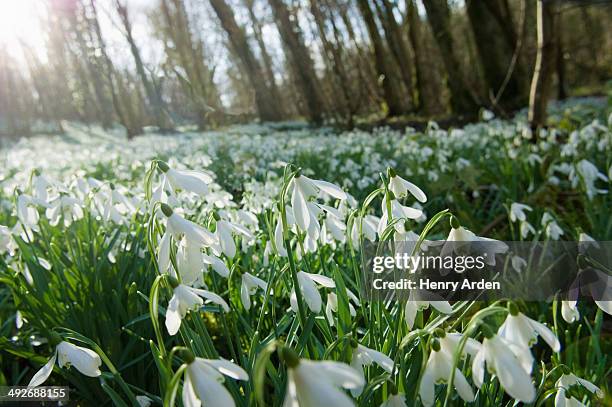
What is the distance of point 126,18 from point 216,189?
375 inches

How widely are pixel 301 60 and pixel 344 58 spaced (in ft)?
21.3

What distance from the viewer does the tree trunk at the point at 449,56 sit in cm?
955

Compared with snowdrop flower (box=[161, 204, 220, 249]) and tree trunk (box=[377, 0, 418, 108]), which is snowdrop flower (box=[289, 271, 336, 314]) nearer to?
snowdrop flower (box=[161, 204, 220, 249])

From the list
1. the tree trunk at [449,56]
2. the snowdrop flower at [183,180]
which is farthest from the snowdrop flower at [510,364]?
the tree trunk at [449,56]

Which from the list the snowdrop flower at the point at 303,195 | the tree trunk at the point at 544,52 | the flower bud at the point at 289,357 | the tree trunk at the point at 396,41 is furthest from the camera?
the tree trunk at the point at 396,41

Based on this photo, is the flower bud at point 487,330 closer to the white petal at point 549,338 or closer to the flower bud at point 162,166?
the white petal at point 549,338

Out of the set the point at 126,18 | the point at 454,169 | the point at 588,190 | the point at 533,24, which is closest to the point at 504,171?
the point at 454,169

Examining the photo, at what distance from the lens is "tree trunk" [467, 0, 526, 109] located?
31.2 feet

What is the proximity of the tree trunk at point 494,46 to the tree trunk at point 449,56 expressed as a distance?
47cm

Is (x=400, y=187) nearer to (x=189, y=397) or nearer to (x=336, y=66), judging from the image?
(x=189, y=397)

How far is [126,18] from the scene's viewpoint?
10.7m

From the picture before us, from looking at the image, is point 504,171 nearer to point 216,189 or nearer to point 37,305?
point 216,189

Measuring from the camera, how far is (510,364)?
73 cm

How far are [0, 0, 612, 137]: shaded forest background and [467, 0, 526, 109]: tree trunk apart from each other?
19 mm
